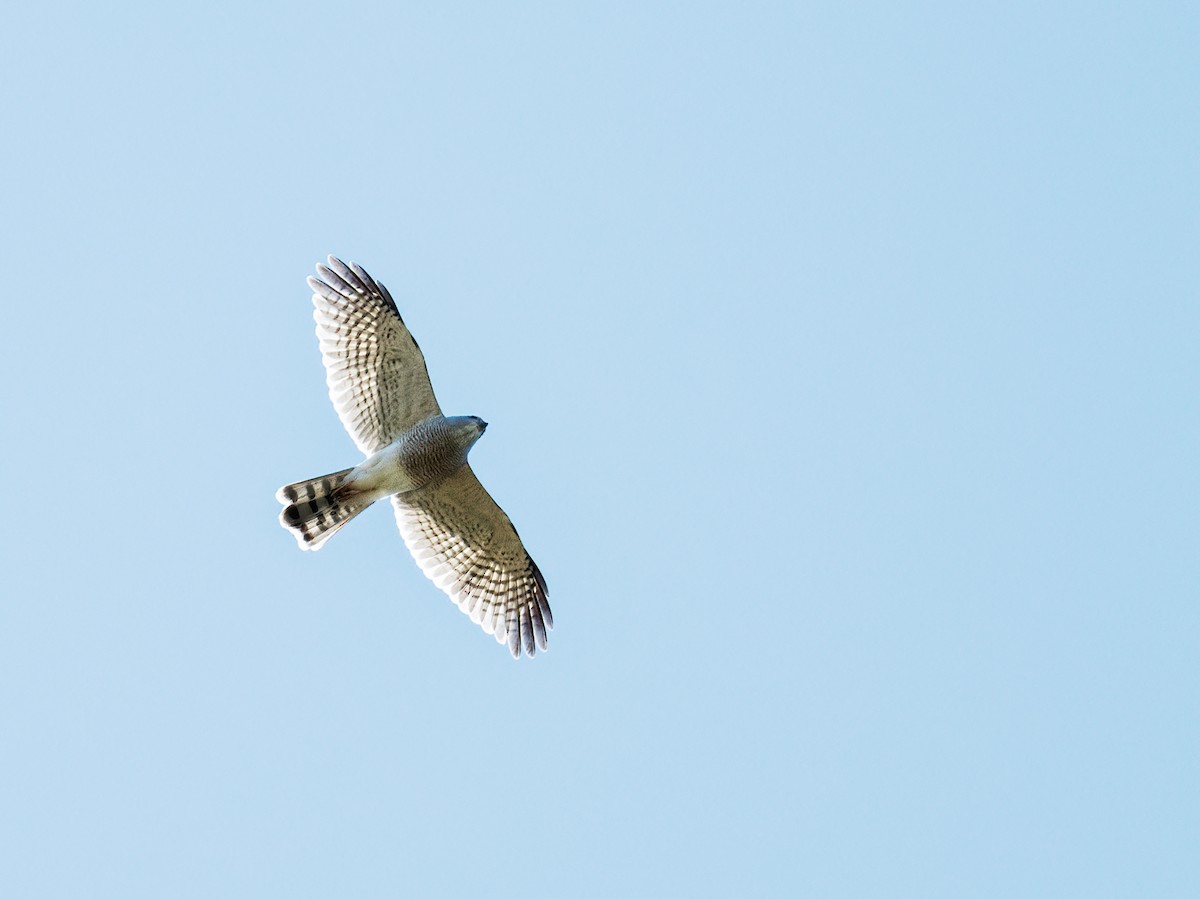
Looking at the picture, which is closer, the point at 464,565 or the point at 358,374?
the point at 358,374

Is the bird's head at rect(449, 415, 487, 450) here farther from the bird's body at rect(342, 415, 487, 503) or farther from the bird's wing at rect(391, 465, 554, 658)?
the bird's wing at rect(391, 465, 554, 658)

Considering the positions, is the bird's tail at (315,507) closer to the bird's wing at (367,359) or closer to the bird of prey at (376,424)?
the bird of prey at (376,424)

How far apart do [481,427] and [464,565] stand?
5.82ft

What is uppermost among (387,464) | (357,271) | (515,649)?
(357,271)

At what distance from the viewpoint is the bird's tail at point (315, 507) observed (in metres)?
15.5

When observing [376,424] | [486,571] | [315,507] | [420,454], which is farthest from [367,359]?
[486,571]

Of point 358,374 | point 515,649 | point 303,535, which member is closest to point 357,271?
point 358,374

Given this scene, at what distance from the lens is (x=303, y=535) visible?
613 inches

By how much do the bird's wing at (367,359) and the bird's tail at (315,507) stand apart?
49 cm

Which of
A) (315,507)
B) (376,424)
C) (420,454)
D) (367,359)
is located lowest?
(315,507)

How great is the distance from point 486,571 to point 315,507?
1980 millimetres

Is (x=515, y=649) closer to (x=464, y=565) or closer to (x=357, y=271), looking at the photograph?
(x=464, y=565)

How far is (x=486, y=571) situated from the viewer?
16656 mm

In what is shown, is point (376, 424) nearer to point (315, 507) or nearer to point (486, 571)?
point (315, 507)
